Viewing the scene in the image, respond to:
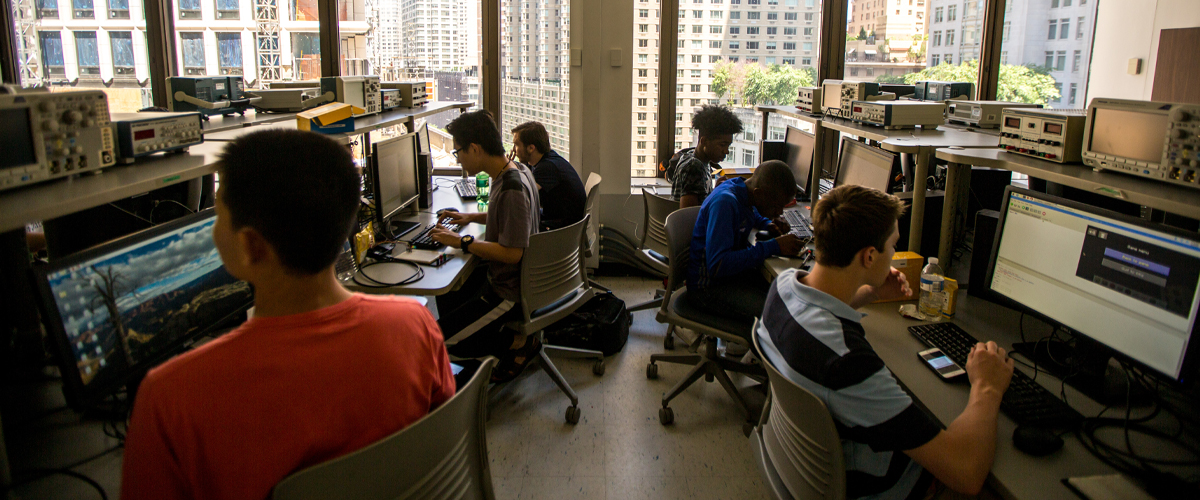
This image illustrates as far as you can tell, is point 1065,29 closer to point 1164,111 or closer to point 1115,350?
point 1164,111

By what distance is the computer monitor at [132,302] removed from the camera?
3.75ft

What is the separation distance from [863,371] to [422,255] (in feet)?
5.70

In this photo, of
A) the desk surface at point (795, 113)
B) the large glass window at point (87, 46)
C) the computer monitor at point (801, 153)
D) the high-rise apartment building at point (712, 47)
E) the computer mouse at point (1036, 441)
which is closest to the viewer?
the computer mouse at point (1036, 441)

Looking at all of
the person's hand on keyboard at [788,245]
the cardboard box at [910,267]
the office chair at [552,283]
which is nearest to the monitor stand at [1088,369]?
the cardboard box at [910,267]

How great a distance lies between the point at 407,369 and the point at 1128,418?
143cm

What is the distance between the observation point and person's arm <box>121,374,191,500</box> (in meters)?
0.84

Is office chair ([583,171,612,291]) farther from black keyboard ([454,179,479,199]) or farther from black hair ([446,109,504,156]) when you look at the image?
black keyboard ([454,179,479,199])

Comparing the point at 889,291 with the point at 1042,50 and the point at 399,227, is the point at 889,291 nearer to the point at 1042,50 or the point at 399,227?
the point at 399,227

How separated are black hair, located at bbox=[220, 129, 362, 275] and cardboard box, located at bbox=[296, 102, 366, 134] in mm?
1491

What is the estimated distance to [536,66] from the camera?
462cm

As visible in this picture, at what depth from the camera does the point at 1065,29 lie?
4.84 metres

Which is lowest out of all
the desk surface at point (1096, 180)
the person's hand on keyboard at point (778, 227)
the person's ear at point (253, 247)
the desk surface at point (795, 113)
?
the person's hand on keyboard at point (778, 227)

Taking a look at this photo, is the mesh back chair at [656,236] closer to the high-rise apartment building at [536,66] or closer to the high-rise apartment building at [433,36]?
the high-rise apartment building at [536,66]

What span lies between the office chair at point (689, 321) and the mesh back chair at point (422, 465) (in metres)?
1.38
